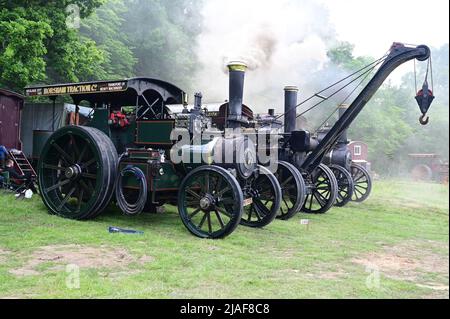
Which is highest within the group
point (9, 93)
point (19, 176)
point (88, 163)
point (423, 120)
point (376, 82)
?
point (9, 93)

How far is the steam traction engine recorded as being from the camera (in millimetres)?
5723

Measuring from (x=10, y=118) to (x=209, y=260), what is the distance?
24.8 feet

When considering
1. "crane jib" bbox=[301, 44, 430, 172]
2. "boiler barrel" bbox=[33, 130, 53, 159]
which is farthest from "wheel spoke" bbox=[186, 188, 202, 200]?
"boiler barrel" bbox=[33, 130, 53, 159]

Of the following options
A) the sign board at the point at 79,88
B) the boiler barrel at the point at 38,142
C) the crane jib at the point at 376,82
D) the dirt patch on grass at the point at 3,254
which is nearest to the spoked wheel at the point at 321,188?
the crane jib at the point at 376,82

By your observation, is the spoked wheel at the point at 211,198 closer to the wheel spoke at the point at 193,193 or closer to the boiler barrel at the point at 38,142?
the wheel spoke at the point at 193,193

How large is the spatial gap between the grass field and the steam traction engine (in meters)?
0.32

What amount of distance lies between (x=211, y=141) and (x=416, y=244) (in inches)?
Answer: 120

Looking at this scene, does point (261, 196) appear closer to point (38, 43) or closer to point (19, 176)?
point (19, 176)

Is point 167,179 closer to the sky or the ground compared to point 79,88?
closer to the ground

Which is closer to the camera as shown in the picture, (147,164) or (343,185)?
(147,164)

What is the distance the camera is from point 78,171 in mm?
6469

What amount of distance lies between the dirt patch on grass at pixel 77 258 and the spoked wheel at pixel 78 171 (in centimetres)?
142

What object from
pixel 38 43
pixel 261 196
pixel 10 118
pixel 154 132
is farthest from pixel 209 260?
pixel 10 118

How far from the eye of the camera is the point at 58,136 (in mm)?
6621
